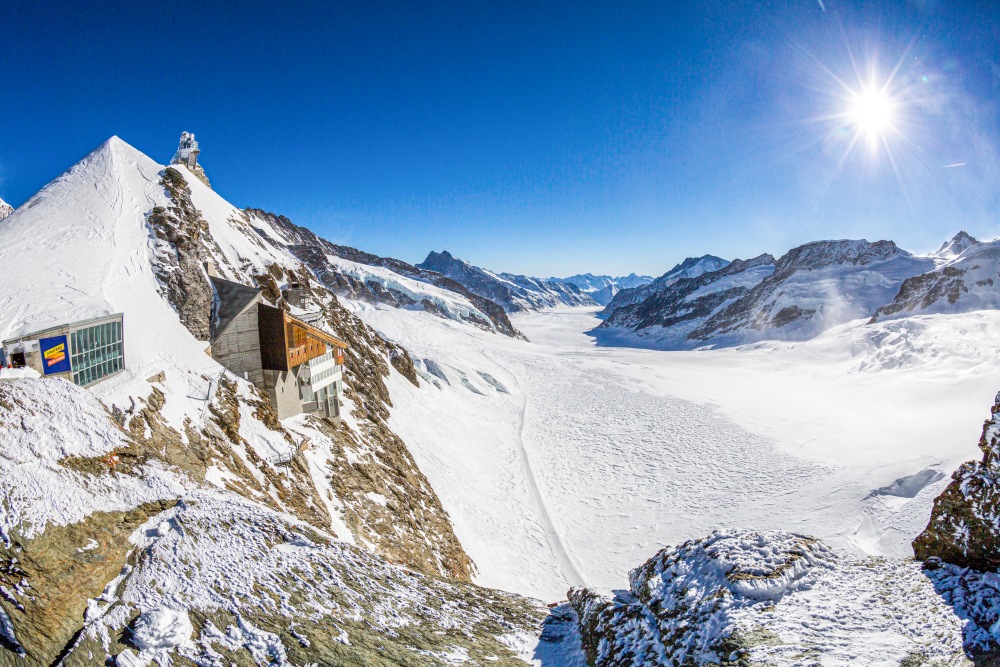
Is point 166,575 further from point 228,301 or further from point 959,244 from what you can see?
point 959,244

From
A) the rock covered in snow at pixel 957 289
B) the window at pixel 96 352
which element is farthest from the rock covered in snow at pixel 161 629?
the rock covered in snow at pixel 957 289

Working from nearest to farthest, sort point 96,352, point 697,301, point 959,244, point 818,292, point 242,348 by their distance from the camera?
point 96,352 → point 242,348 → point 818,292 → point 959,244 → point 697,301

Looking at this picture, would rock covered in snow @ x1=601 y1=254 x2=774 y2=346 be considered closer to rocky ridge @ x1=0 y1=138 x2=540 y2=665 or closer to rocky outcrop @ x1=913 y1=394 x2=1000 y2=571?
rocky outcrop @ x1=913 y1=394 x2=1000 y2=571

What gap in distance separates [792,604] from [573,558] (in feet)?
54.8

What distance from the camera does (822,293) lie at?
12775 cm

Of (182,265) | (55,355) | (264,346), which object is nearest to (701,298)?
(264,346)

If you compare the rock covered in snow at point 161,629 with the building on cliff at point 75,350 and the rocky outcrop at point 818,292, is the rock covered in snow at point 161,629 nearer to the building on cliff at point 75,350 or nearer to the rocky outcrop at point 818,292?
the building on cliff at point 75,350

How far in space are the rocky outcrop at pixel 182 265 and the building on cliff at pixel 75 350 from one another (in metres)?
4.85

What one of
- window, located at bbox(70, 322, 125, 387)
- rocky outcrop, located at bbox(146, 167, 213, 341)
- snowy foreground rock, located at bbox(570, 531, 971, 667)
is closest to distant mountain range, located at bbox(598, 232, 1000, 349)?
snowy foreground rock, located at bbox(570, 531, 971, 667)

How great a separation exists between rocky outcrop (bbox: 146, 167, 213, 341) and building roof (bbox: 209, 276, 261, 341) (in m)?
0.32

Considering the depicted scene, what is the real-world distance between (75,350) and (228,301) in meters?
8.94

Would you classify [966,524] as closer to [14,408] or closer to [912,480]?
[14,408]

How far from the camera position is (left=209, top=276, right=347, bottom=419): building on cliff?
1998cm

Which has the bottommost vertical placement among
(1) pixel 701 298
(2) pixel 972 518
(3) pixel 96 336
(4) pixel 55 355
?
(2) pixel 972 518
